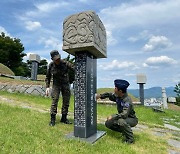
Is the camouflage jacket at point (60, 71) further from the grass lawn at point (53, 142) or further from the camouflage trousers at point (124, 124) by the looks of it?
the camouflage trousers at point (124, 124)

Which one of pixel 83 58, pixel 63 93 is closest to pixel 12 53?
pixel 63 93

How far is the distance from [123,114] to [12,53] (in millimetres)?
27933

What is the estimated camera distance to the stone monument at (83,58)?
14.5 ft

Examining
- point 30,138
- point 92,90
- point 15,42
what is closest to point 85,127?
point 92,90

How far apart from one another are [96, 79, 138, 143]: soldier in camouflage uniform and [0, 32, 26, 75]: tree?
25.4 metres

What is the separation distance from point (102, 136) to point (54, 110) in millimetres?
1317

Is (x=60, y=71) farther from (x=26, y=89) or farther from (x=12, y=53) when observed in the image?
(x=12, y=53)

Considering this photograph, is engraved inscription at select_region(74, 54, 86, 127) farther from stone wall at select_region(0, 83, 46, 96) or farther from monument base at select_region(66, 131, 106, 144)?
stone wall at select_region(0, 83, 46, 96)

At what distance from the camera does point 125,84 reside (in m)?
4.68

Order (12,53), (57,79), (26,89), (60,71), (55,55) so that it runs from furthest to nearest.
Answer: (12,53), (26,89), (57,79), (60,71), (55,55)

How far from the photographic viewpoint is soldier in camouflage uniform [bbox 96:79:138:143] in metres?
4.50

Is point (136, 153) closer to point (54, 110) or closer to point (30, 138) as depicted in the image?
point (30, 138)

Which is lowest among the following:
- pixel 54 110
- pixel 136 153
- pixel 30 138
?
pixel 136 153

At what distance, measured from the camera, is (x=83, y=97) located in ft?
14.8
